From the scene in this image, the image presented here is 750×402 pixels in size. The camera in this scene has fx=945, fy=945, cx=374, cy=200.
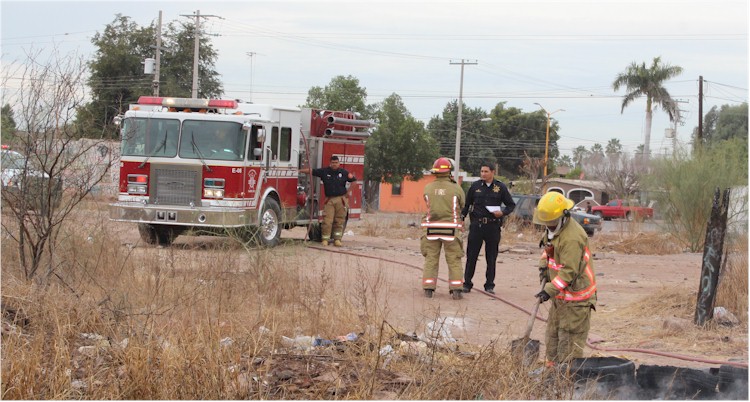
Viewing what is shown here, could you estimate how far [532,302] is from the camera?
12273 millimetres

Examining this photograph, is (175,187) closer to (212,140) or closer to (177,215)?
(177,215)

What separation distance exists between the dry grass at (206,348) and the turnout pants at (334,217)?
8.51m

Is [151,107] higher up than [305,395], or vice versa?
[151,107]

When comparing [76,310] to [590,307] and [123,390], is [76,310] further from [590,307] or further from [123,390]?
[590,307]

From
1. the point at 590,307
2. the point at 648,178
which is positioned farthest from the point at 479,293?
the point at 648,178

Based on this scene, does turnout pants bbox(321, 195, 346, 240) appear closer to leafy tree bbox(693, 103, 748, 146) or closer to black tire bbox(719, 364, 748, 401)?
black tire bbox(719, 364, 748, 401)

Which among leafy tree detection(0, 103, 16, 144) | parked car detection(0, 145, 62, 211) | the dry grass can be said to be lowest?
the dry grass

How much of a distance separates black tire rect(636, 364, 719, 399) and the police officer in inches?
226

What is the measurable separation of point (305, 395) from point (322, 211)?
42.6 feet

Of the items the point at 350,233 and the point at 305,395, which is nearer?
the point at 305,395

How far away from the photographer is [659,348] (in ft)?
30.4

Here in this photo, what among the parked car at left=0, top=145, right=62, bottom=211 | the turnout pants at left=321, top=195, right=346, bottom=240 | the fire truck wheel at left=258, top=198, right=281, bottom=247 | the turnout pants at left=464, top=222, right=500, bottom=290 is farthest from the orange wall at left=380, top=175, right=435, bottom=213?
the parked car at left=0, top=145, right=62, bottom=211

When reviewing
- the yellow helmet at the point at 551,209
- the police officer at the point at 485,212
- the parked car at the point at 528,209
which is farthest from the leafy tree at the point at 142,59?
the yellow helmet at the point at 551,209

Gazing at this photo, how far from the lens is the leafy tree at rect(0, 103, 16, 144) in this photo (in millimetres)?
9455
